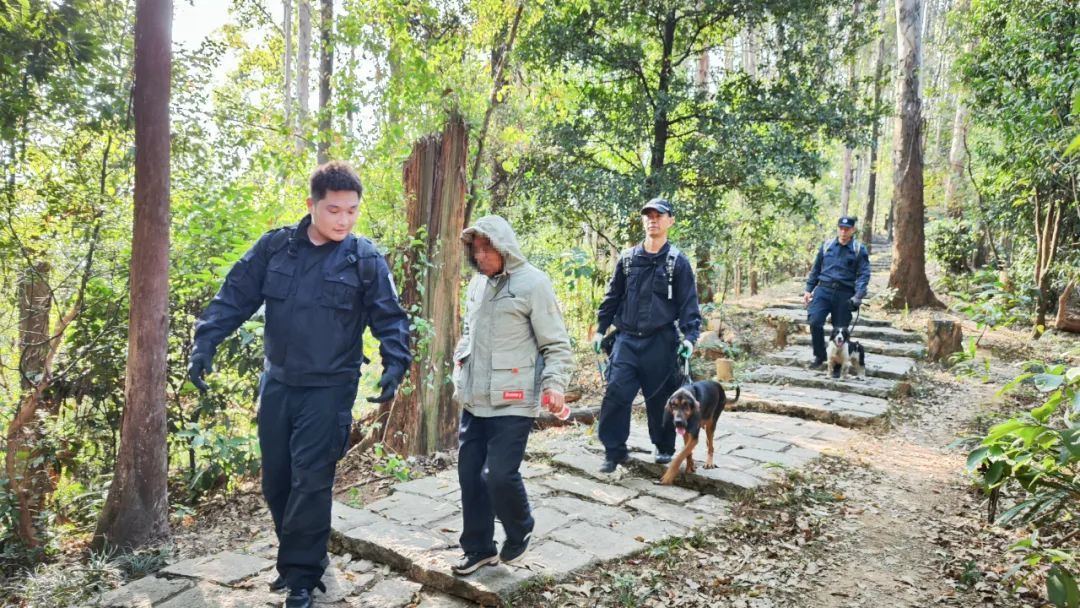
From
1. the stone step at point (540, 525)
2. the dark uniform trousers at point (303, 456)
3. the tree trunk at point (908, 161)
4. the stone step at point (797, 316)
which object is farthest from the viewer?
the tree trunk at point (908, 161)

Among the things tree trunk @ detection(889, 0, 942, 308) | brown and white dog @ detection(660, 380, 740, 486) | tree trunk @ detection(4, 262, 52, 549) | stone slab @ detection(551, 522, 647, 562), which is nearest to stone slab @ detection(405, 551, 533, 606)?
stone slab @ detection(551, 522, 647, 562)

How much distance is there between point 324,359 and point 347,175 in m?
0.89

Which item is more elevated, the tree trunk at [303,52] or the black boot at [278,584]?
the tree trunk at [303,52]

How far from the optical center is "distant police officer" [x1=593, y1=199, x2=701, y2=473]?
5.07 metres

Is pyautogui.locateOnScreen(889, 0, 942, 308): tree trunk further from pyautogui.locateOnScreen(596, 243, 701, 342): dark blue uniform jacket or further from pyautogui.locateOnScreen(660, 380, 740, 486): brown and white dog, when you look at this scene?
pyautogui.locateOnScreen(596, 243, 701, 342): dark blue uniform jacket

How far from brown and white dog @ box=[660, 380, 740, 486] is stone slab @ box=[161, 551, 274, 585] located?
2.81 metres

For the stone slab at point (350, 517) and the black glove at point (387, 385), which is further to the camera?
the stone slab at point (350, 517)

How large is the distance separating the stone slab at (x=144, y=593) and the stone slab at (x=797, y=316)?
11.7 m

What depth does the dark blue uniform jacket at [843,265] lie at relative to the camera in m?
8.75

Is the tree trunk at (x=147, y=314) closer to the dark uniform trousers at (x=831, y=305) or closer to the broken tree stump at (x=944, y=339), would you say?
the dark uniform trousers at (x=831, y=305)

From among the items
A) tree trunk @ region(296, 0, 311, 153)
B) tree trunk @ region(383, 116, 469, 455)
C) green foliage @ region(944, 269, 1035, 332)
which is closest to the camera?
tree trunk @ region(383, 116, 469, 455)

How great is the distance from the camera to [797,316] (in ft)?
45.0

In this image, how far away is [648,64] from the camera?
988cm

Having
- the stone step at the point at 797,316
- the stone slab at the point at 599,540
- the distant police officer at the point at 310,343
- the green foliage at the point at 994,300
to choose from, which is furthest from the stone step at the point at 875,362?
the distant police officer at the point at 310,343
